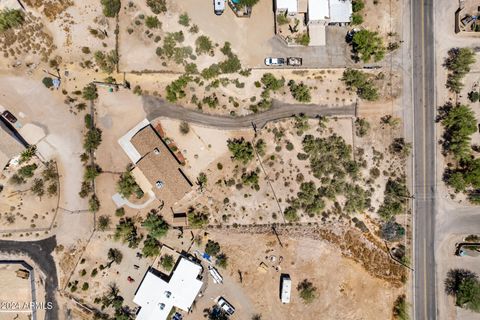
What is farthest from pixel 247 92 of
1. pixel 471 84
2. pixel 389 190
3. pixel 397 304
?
pixel 397 304

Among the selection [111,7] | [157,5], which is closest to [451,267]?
[157,5]

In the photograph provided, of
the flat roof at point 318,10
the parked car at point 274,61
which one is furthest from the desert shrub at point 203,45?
the flat roof at point 318,10

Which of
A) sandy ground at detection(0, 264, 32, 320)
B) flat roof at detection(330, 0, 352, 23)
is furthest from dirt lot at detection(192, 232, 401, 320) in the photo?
flat roof at detection(330, 0, 352, 23)

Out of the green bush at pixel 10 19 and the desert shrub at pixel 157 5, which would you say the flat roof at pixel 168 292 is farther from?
the green bush at pixel 10 19

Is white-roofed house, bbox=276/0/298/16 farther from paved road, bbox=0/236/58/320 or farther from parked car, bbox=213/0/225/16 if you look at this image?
paved road, bbox=0/236/58/320

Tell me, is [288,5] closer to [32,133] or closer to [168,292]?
[32,133]

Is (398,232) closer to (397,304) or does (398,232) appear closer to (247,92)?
(397,304)

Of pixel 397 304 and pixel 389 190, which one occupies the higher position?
pixel 389 190
